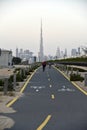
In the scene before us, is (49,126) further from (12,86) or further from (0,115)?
(12,86)

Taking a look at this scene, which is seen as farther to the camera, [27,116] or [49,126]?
[27,116]

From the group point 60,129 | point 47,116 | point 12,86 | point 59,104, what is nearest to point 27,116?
point 47,116

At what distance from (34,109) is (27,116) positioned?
2.45 meters

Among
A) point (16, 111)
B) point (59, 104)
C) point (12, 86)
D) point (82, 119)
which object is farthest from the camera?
point (12, 86)

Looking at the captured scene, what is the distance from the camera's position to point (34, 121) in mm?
14109

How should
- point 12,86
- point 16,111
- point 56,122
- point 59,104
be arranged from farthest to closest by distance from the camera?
point 12,86
point 59,104
point 16,111
point 56,122

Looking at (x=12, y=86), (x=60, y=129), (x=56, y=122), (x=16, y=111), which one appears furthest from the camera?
(x=12, y=86)

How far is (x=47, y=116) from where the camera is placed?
50.7 feet

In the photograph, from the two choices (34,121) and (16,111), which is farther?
(16,111)

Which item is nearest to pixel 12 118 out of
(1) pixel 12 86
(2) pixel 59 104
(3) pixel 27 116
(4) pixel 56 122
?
(3) pixel 27 116

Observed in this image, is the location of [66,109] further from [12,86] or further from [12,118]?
[12,86]

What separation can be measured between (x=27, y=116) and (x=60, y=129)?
10.9 ft

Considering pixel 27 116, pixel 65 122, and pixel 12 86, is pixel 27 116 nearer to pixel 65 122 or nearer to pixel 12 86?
pixel 65 122

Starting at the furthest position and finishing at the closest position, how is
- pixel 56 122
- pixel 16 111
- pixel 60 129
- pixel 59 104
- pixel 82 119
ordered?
pixel 59 104 < pixel 16 111 < pixel 82 119 < pixel 56 122 < pixel 60 129
